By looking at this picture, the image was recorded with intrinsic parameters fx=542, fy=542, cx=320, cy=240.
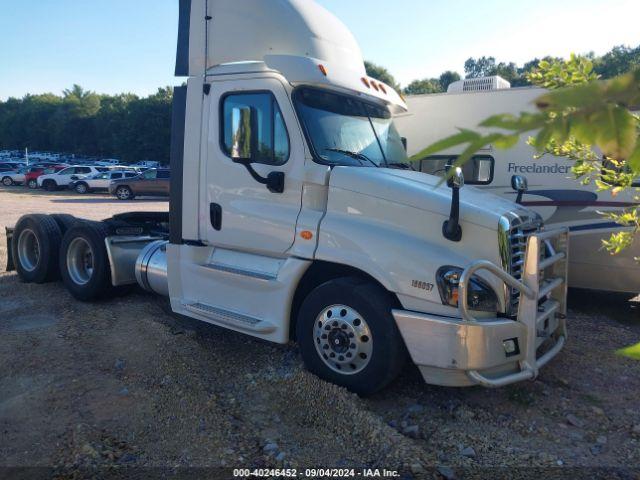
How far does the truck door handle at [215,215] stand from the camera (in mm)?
5250

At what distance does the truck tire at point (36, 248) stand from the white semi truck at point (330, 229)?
2.79m

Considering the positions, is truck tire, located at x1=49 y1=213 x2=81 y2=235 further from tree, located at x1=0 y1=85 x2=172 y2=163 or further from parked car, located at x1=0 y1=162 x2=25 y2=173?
tree, located at x1=0 y1=85 x2=172 y2=163

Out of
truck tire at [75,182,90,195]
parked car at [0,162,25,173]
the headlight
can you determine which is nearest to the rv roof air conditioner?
the headlight

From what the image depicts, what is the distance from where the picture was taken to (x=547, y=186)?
24.4 ft

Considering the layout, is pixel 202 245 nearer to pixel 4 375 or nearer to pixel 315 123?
pixel 315 123

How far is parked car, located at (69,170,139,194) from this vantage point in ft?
104

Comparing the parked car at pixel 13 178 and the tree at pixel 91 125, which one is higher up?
the tree at pixel 91 125

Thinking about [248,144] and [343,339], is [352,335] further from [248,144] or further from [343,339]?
[248,144]

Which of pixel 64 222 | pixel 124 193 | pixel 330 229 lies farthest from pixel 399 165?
pixel 124 193

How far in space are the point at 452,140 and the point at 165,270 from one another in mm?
5612

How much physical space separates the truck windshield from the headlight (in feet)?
4.56

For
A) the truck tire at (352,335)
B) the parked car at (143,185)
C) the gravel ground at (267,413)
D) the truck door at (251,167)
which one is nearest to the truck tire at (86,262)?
the gravel ground at (267,413)

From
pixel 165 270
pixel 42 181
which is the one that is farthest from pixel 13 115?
pixel 165 270

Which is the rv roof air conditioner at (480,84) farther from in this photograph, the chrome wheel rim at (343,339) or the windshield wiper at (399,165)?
the chrome wheel rim at (343,339)
